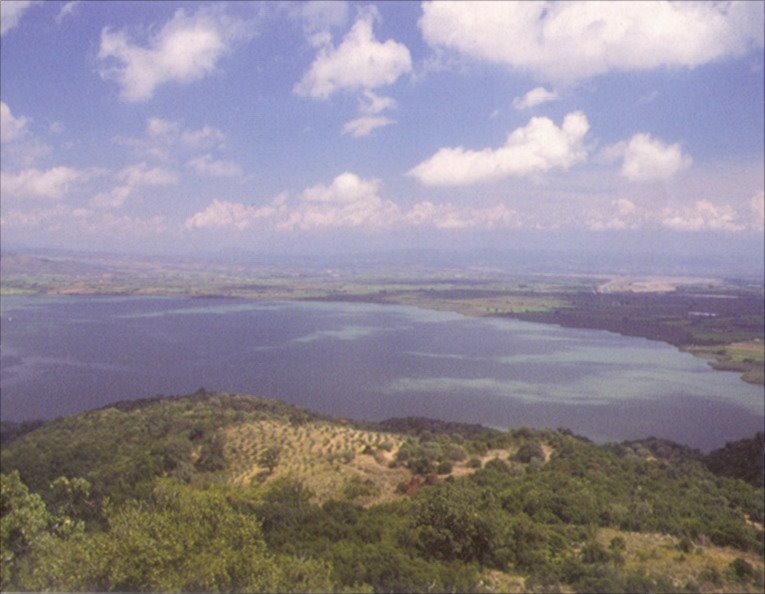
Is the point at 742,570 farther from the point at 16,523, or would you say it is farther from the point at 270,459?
the point at 270,459

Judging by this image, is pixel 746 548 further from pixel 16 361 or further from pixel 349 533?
pixel 16 361

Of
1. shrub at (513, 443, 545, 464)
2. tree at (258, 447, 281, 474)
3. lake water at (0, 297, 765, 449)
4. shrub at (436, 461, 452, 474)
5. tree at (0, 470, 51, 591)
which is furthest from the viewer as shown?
lake water at (0, 297, 765, 449)

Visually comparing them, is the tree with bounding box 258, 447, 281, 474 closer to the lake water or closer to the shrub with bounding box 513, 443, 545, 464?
the shrub with bounding box 513, 443, 545, 464

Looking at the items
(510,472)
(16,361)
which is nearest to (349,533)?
(510,472)

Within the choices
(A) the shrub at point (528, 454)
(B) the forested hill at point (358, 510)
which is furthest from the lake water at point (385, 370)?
(A) the shrub at point (528, 454)

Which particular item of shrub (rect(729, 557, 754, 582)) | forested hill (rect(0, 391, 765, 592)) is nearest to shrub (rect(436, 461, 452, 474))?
forested hill (rect(0, 391, 765, 592))

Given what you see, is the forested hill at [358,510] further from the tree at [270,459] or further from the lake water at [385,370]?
the lake water at [385,370]
